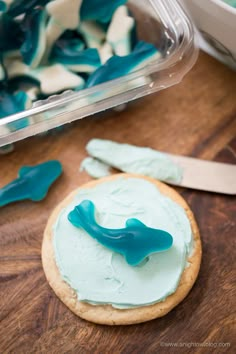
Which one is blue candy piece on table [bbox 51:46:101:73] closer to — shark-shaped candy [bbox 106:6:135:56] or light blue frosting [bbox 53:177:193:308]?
shark-shaped candy [bbox 106:6:135:56]

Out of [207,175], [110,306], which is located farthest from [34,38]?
[110,306]

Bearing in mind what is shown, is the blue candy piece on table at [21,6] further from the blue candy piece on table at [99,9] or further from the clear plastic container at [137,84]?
the clear plastic container at [137,84]

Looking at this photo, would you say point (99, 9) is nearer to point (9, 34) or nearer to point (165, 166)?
point (9, 34)

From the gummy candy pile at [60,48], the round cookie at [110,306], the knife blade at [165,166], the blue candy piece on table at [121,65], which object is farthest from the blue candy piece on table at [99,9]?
the round cookie at [110,306]

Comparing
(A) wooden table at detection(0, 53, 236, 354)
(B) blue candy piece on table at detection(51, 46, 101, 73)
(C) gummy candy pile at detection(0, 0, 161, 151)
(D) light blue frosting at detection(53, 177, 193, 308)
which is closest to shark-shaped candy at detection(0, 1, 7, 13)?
(C) gummy candy pile at detection(0, 0, 161, 151)

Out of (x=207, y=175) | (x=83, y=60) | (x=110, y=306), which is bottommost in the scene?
(x=110, y=306)
